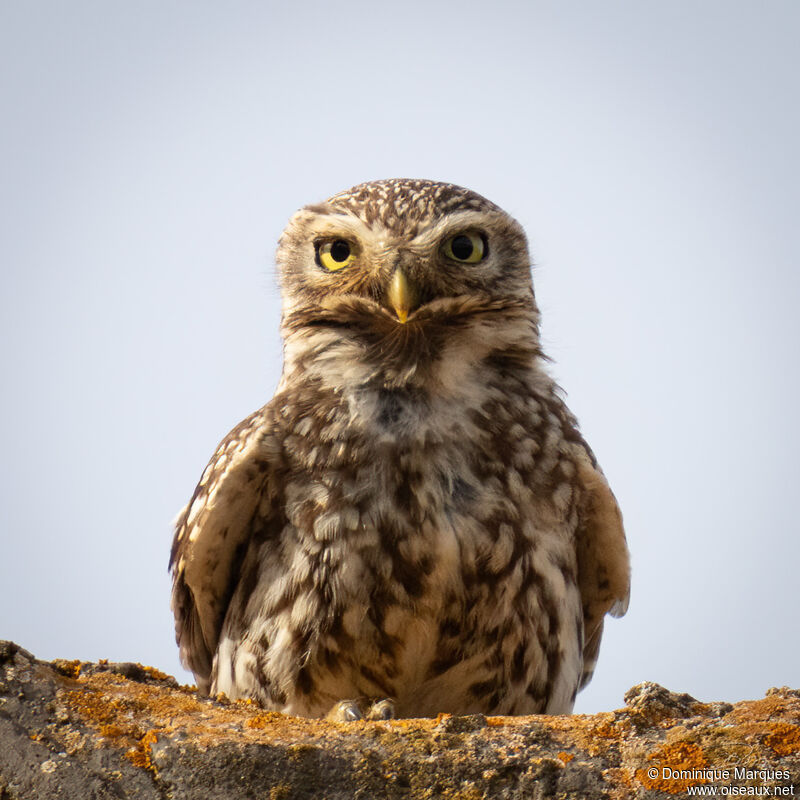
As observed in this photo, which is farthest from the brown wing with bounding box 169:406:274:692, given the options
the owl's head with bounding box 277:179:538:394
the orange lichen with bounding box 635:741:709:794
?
the orange lichen with bounding box 635:741:709:794

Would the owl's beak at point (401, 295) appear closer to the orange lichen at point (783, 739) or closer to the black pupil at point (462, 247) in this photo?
the black pupil at point (462, 247)

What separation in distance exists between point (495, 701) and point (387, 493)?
0.79m

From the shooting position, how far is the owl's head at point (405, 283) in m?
3.81

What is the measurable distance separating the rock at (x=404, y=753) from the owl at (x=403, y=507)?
874mm

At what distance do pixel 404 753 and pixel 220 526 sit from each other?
1593 mm

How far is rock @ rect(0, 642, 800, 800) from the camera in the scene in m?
2.28

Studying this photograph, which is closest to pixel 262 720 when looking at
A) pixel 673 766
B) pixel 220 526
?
pixel 673 766

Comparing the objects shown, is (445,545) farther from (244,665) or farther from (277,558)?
(244,665)

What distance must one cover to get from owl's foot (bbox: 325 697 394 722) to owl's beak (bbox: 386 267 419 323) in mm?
1233

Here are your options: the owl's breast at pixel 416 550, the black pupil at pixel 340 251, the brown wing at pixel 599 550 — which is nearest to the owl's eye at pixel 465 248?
the black pupil at pixel 340 251

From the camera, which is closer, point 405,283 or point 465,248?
point 405,283

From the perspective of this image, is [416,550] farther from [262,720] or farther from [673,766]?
[673,766]

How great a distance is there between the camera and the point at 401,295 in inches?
144

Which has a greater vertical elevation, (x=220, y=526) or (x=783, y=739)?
(x=220, y=526)
